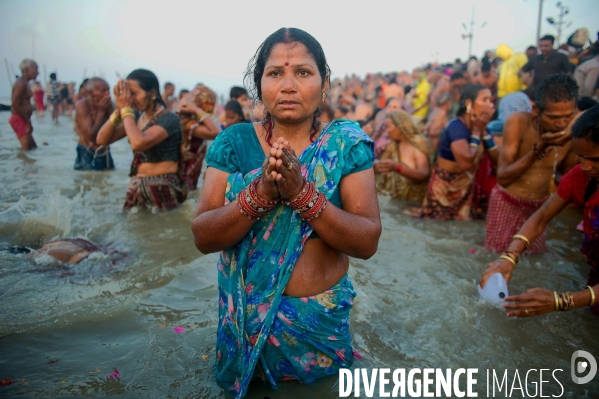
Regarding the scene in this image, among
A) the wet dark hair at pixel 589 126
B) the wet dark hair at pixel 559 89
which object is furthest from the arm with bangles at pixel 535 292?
the wet dark hair at pixel 559 89

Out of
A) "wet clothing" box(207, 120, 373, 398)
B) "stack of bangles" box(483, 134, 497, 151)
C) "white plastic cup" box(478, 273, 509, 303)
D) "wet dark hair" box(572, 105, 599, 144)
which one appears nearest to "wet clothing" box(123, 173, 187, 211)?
"wet clothing" box(207, 120, 373, 398)

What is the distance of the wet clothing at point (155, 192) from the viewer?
4926 millimetres

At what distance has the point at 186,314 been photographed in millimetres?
3016

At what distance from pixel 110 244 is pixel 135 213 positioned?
27.1 inches

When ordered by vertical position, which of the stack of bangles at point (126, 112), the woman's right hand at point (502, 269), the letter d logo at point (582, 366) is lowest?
the letter d logo at point (582, 366)

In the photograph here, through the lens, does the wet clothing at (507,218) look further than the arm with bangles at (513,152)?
Yes

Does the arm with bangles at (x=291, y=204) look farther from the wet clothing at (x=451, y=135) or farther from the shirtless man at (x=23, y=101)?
the shirtless man at (x=23, y=101)

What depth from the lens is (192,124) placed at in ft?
20.4

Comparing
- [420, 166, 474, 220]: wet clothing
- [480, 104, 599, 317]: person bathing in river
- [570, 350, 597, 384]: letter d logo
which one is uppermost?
[480, 104, 599, 317]: person bathing in river

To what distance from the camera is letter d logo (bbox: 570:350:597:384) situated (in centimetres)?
244

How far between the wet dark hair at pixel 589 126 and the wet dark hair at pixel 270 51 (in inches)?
60.3

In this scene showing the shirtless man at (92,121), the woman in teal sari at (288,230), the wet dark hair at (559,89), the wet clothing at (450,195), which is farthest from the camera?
the shirtless man at (92,121)

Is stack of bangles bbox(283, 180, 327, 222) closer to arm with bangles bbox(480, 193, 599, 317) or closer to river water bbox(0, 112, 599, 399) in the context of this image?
river water bbox(0, 112, 599, 399)

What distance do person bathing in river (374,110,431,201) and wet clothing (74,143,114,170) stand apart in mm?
5022
